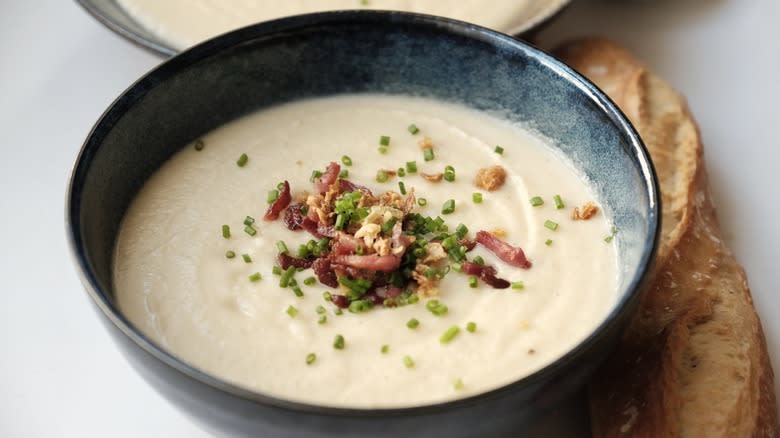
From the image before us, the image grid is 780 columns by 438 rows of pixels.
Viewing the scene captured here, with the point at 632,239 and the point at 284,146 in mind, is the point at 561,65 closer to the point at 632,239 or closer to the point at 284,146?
the point at 632,239

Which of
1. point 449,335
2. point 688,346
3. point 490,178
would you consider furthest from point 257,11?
point 688,346

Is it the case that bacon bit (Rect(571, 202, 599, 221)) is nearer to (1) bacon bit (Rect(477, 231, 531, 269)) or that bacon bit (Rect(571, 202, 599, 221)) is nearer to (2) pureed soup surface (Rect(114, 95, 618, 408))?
(2) pureed soup surface (Rect(114, 95, 618, 408))

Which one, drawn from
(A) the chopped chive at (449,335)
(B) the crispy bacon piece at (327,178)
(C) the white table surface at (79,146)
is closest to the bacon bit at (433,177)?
(B) the crispy bacon piece at (327,178)

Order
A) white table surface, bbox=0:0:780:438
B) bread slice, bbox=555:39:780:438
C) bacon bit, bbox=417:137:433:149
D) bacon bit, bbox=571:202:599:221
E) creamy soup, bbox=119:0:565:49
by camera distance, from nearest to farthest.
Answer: bread slice, bbox=555:39:780:438 → white table surface, bbox=0:0:780:438 → bacon bit, bbox=571:202:599:221 → bacon bit, bbox=417:137:433:149 → creamy soup, bbox=119:0:565:49

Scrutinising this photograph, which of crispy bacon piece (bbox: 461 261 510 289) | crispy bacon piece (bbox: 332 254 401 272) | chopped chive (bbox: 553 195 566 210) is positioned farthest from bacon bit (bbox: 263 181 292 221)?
chopped chive (bbox: 553 195 566 210)

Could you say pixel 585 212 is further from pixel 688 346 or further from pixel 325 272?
pixel 325 272

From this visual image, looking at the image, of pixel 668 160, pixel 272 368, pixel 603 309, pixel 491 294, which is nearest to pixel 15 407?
pixel 272 368
